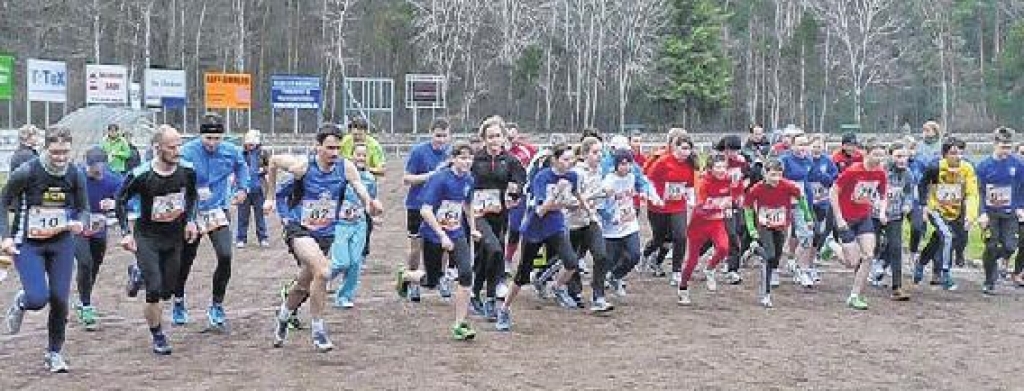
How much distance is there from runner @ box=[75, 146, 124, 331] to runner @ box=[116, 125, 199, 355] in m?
1.52

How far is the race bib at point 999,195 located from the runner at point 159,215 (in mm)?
9653

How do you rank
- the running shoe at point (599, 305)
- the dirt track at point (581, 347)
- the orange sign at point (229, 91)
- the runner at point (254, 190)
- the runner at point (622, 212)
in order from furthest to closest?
the orange sign at point (229, 91)
the runner at point (254, 190)
the runner at point (622, 212)
the running shoe at point (599, 305)
the dirt track at point (581, 347)

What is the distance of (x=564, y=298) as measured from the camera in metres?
13.1

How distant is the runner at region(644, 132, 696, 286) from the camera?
14141mm

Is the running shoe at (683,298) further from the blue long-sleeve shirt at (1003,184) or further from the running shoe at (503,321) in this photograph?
the blue long-sleeve shirt at (1003,184)

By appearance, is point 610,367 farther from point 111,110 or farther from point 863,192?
point 111,110

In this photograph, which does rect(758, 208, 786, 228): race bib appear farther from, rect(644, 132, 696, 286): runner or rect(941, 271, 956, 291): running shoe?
rect(941, 271, 956, 291): running shoe

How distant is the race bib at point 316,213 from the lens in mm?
10305

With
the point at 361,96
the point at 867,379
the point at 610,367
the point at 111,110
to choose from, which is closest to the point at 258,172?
the point at 610,367

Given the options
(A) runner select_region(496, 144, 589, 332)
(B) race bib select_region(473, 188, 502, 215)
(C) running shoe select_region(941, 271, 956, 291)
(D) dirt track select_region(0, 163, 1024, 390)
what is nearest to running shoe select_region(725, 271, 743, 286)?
(D) dirt track select_region(0, 163, 1024, 390)

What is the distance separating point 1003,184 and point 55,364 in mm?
10976

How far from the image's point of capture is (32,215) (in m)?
9.33

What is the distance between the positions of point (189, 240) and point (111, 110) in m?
30.4

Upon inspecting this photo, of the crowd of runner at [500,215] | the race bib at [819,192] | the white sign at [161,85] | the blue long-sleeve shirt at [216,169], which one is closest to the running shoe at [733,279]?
the crowd of runner at [500,215]
